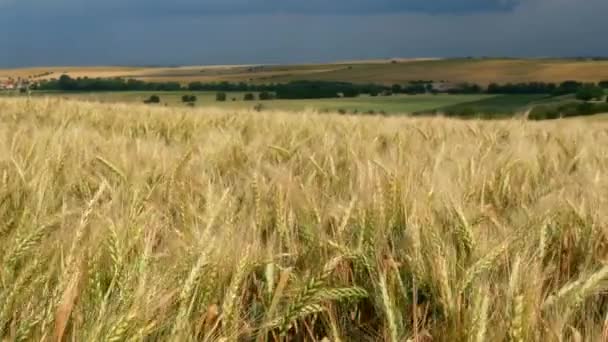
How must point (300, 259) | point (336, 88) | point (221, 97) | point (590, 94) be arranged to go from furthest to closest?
point (336, 88) → point (221, 97) → point (590, 94) → point (300, 259)

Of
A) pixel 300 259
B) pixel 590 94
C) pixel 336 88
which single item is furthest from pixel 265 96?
pixel 300 259

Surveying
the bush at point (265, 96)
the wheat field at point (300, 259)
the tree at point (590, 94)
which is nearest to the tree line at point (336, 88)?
the bush at point (265, 96)

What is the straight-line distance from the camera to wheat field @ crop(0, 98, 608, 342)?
90cm

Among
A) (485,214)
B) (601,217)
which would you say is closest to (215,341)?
(485,214)

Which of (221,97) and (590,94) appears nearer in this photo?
(590,94)

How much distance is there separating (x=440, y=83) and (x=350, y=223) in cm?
2583

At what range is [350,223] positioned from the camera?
4.91 ft

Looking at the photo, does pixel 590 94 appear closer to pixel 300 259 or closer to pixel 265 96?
pixel 265 96

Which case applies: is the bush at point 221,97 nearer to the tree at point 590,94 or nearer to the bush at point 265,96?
the bush at point 265,96

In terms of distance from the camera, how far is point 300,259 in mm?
1392

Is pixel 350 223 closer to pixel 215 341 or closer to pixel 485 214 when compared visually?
pixel 485 214

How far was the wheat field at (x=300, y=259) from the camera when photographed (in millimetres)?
901

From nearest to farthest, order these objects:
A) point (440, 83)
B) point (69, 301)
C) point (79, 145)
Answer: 1. point (69, 301)
2. point (79, 145)
3. point (440, 83)

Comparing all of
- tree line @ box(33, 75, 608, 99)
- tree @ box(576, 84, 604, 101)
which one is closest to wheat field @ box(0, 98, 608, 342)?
tree @ box(576, 84, 604, 101)
